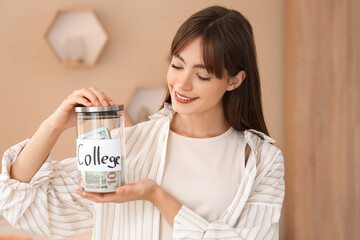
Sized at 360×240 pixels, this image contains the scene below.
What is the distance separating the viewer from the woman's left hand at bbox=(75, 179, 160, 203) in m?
1.09

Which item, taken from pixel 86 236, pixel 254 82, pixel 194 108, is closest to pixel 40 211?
pixel 194 108

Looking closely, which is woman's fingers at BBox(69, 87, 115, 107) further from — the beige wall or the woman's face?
the beige wall

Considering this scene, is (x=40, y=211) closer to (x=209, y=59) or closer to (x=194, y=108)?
(x=194, y=108)

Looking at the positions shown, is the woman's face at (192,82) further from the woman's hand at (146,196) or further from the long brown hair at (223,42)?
the woman's hand at (146,196)

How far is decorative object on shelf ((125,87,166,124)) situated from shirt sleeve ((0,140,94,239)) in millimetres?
2158

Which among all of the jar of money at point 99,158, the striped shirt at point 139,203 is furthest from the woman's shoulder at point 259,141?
the jar of money at point 99,158

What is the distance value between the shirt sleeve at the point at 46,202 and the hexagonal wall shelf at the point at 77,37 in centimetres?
215

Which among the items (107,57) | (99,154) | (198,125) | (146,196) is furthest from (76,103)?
(107,57)

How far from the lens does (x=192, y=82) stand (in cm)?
127

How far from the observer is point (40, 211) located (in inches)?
47.8

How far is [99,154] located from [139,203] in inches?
12.3

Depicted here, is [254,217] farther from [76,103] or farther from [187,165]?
[76,103]

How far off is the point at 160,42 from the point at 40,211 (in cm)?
235

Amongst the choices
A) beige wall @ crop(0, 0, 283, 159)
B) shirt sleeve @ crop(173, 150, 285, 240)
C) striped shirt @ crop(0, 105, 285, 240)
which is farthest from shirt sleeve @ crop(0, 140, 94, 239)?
beige wall @ crop(0, 0, 283, 159)
